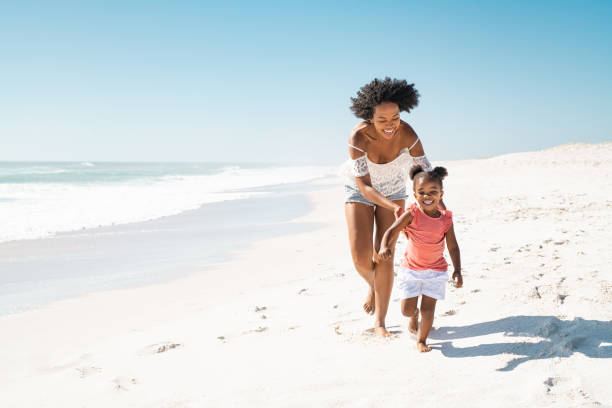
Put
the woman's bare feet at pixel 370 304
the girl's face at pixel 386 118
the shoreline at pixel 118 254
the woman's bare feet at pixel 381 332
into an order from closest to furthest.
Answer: the woman's bare feet at pixel 381 332
the girl's face at pixel 386 118
the woman's bare feet at pixel 370 304
the shoreline at pixel 118 254

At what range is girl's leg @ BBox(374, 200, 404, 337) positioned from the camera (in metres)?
3.14

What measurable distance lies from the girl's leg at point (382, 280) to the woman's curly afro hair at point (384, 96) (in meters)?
0.77

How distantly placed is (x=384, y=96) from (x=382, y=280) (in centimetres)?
139

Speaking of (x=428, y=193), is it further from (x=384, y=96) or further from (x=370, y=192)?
(x=384, y=96)

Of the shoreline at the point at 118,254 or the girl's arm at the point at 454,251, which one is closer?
the girl's arm at the point at 454,251

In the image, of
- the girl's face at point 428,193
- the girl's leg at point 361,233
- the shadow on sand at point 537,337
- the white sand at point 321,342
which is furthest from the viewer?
the girl's leg at point 361,233

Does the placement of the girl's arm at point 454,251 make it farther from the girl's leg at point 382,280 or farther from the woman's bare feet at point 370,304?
the woman's bare feet at point 370,304

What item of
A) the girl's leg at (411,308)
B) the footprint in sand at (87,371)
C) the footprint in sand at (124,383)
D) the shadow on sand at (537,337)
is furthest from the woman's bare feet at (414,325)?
the footprint in sand at (87,371)

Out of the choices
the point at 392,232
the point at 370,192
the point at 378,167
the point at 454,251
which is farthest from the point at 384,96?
the point at 454,251

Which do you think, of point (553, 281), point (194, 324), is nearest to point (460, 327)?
point (553, 281)

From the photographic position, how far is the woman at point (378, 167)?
10.4 feet

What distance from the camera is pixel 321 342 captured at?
3.00m

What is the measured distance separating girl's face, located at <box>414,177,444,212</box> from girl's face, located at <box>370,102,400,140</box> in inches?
22.8

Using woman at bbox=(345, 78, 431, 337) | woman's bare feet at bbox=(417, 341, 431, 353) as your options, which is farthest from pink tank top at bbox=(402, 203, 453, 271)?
woman's bare feet at bbox=(417, 341, 431, 353)
